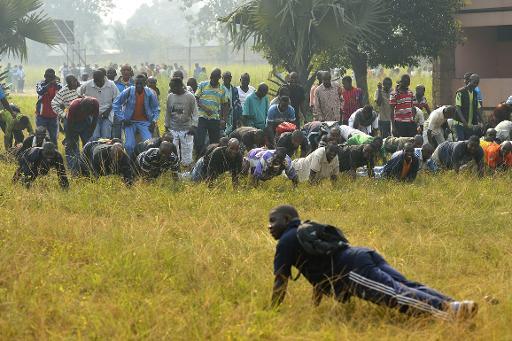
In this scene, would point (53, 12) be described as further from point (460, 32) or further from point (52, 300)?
point (52, 300)

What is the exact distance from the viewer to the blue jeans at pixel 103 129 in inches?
512

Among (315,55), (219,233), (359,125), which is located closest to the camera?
(219,233)

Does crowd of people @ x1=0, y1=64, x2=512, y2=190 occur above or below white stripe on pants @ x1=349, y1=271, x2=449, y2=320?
above

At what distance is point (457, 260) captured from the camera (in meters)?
8.00

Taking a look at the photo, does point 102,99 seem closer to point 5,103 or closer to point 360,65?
point 5,103

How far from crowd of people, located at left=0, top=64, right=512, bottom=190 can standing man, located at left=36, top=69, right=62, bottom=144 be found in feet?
0.05

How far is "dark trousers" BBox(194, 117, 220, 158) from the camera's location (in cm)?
1352

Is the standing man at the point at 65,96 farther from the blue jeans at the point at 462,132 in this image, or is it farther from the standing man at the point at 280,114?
the blue jeans at the point at 462,132

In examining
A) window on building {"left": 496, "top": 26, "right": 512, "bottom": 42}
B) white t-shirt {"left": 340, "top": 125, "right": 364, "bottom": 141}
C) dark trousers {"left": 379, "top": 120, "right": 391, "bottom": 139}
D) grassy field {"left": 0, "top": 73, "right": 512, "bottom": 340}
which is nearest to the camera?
grassy field {"left": 0, "top": 73, "right": 512, "bottom": 340}

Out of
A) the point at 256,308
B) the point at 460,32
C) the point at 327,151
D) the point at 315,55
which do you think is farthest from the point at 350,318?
the point at 460,32

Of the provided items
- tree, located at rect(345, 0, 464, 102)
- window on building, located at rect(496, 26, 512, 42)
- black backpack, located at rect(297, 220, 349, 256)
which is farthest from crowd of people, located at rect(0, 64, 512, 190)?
window on building, located at rect(496, 26, 512, 42)

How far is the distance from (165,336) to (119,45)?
254 feet

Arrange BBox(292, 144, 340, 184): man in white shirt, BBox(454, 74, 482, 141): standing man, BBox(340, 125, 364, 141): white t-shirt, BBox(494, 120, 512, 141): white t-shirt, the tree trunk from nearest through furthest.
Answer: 1. BBox(292, 144, 340, 184): man in white shirt
2. BBox(340, 125, 364, 141): white t-shirt
3. BBox(494, 120, 512, 141): white t-shirt
4. BBox(454, 74, 482, 141): standing man
5. the tree trunk

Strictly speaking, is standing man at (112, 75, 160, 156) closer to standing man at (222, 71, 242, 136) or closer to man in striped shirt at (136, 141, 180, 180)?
man in striped shirt at (136, 141, 180, 180)
